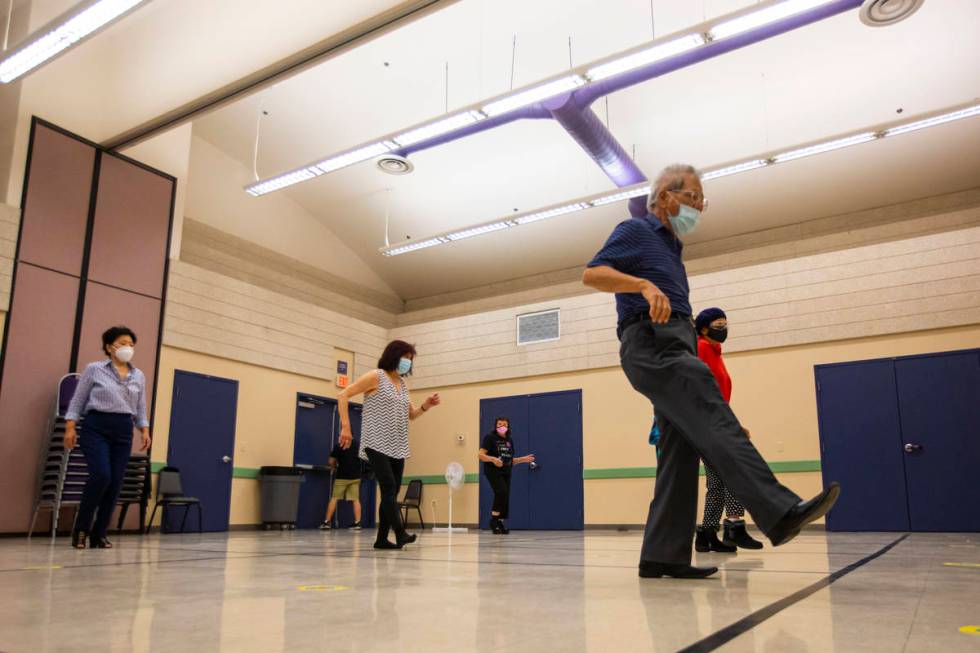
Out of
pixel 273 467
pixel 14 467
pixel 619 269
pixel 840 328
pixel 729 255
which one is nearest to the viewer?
pixel 619 269

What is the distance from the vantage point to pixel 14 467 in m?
7.34

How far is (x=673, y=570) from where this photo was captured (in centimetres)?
240

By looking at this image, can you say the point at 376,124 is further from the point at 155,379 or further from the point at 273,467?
the point at 273,467

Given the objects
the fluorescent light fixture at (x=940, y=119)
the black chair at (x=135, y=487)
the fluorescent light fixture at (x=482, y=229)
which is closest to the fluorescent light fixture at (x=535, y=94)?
the fluorescent light fixture at (x=482, y=229)

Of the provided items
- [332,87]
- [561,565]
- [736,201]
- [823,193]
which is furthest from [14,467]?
[823,193]

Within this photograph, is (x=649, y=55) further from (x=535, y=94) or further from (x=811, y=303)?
(x=811, y=303)

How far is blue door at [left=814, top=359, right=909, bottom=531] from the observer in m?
9.04

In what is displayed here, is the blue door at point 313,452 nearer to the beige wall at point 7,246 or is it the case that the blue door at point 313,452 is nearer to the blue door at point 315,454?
the blue door at point 315,454

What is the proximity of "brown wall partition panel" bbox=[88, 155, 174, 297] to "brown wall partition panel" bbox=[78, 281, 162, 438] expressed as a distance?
4.8 inches

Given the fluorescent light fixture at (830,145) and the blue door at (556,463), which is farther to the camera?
the blue door at (556,463)

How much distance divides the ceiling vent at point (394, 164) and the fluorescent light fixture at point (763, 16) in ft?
15.7

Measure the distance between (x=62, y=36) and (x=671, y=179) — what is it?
577 centimetres

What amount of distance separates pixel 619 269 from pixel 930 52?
287 inches

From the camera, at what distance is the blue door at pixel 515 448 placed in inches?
448
